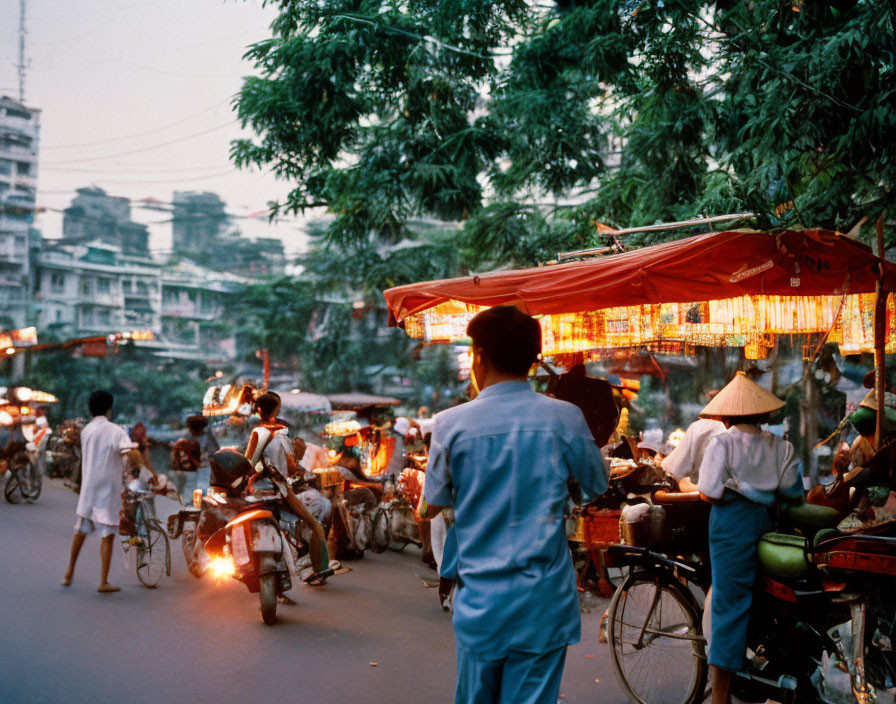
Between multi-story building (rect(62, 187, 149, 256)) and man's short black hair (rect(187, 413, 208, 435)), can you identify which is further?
multi-story building (rect(62, 187, 149, 256))

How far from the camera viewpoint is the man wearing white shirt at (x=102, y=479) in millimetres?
7801

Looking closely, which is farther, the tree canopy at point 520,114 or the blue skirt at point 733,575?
the tree canopy at point 520,114

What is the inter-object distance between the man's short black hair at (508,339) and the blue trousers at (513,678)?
93 cm

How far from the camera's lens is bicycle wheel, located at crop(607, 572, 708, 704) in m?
4.58

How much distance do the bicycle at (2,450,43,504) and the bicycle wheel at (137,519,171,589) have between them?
28.0 feet

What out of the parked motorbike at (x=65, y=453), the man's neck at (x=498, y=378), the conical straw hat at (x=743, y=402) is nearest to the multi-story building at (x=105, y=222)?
the parked motorbike at (x=65, y=453)

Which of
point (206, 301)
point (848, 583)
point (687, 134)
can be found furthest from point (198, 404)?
point (848, 583)

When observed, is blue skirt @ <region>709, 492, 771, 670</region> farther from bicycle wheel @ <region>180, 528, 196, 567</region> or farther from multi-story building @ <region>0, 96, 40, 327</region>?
multi-story building @ <region>0, 96, 40, 327</region>

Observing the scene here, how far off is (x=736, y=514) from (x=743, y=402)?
1.93ft

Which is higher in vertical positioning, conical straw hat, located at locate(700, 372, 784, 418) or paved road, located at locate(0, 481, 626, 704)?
conical straw hat, located at locate(700, 372, 784, 418)

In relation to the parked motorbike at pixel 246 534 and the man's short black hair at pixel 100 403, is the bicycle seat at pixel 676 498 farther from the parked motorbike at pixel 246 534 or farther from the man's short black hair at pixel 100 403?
the man's short black hair at pixel 100 403

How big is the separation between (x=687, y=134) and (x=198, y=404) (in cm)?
3529

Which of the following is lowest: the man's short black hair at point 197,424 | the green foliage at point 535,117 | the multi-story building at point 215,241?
the man's short black hair at point 197,424

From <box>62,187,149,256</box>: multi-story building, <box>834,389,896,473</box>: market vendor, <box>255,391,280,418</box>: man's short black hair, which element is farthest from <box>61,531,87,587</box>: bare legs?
<box>62,187,149,256</box>: multi-story building
